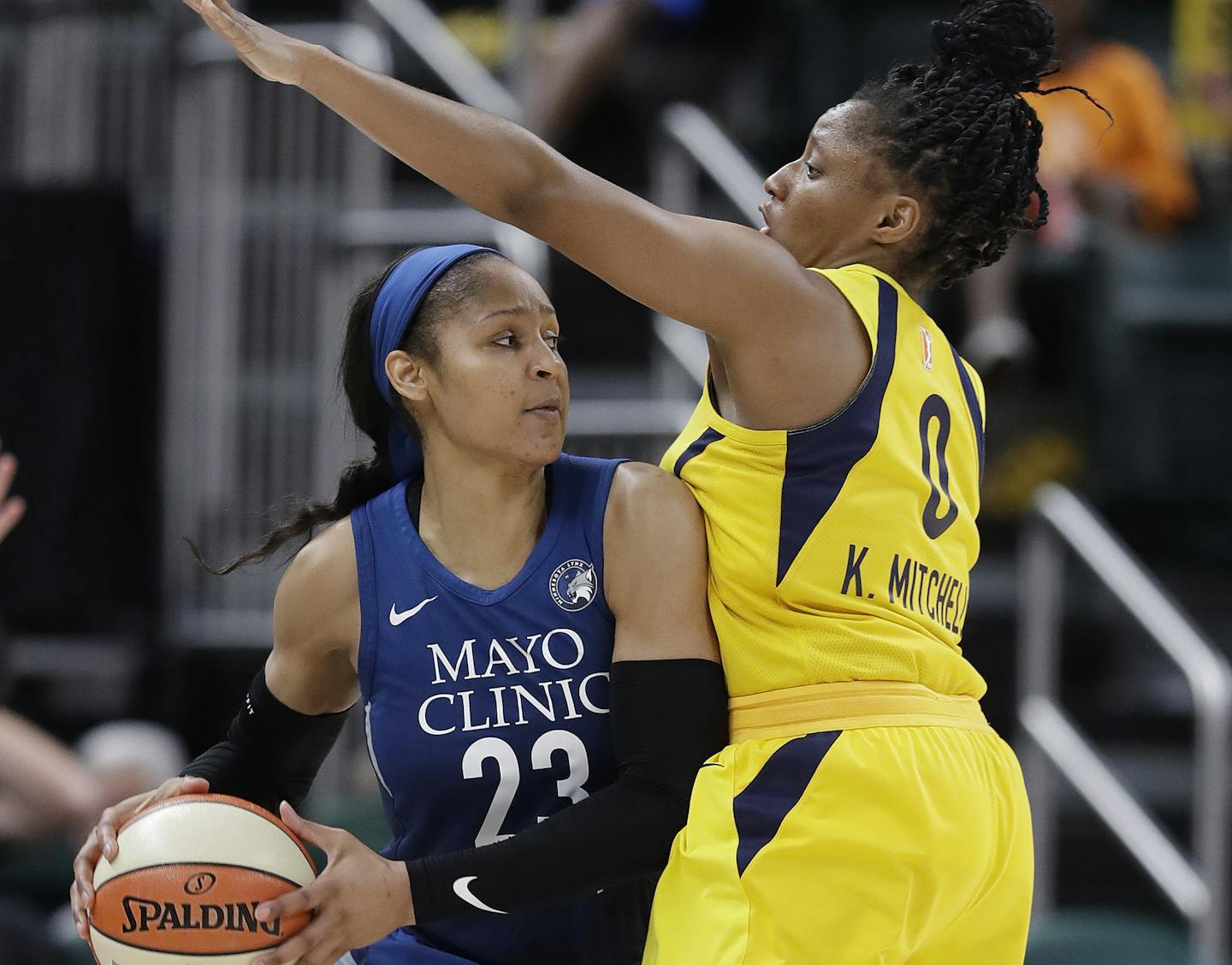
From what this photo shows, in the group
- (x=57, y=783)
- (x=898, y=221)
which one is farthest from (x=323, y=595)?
(x=57, y=783)

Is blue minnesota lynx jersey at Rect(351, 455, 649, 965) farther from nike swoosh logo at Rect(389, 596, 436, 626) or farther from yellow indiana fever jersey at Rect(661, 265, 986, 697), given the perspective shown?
yellow indiana fever jersey at Rect(661, 265, 986, 697)

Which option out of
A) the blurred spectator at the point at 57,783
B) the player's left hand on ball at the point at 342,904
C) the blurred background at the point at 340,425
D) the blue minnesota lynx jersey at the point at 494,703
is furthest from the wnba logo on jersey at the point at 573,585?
the blurred spectator at the point at 57,783

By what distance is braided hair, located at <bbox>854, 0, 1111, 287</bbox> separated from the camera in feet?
9.39

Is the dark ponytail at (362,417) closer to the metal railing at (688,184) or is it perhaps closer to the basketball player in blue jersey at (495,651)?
the basketball player in blue jersey at (495,651)

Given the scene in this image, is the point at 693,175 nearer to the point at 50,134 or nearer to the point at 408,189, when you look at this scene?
the point at 408,189

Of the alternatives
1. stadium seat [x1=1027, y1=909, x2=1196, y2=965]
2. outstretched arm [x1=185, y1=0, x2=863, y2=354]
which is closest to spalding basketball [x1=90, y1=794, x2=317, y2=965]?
outstretched arm [x1=185, y1=0, x2=863, y2=354]

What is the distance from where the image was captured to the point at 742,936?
8.57 feet

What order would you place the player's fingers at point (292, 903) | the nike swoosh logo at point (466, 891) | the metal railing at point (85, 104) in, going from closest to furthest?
1. the player's fingers at point (292, 903)
2. the nike swoosh logo at point (466, 891)
3. the metal railing at point (85, 104)

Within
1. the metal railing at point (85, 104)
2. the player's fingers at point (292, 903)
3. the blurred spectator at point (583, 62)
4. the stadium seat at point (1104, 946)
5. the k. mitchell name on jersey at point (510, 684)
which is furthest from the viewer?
the blurred spectator at point (583, 62)

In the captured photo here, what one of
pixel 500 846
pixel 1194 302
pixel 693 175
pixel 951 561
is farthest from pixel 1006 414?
pixel 500 846

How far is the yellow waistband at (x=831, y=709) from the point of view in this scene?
2707mm

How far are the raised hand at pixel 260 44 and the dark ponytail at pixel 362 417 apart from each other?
0.52 metres

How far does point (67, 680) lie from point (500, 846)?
4.19m

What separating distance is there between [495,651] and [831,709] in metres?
0.54
